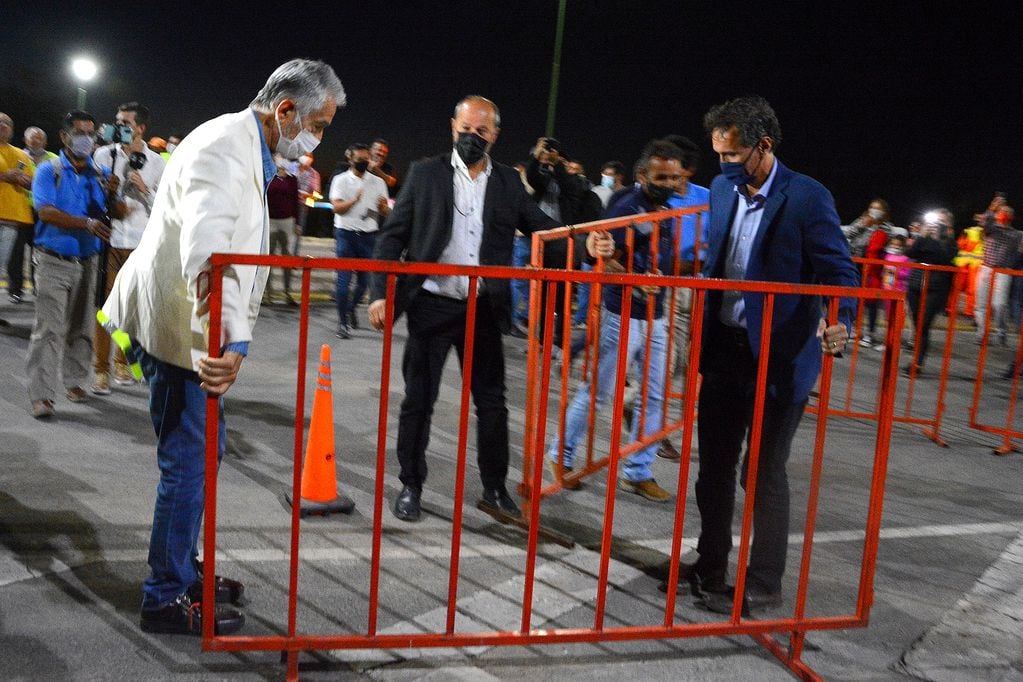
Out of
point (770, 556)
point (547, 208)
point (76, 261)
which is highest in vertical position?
point (547, 208)

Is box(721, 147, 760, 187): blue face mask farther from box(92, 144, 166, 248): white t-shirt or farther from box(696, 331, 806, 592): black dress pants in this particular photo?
box(92, 144, 166, 248): white t-shirt

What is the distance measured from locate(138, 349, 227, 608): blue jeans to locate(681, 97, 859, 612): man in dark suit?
2.01 m

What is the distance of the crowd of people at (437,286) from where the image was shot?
3.15 meters

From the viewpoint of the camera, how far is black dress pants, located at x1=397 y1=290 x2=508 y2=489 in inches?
187

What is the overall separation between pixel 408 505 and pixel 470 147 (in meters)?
1.84

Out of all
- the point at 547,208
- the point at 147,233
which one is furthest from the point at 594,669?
the point at 547,208

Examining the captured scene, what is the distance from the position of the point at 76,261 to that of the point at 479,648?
14.9ft

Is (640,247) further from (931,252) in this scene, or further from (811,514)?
(931,252)

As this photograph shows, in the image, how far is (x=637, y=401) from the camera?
5.61 metres

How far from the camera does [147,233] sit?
3270 mm

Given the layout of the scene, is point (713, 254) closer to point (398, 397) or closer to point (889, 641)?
point (889, 641)

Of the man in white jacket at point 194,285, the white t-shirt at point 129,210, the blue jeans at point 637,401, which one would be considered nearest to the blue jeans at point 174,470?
the man in white jacket at point 194,285

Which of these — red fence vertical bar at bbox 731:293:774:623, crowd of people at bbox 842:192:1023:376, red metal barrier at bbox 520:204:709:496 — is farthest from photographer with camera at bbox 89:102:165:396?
crowd of people at bbox 842:192:1023:376

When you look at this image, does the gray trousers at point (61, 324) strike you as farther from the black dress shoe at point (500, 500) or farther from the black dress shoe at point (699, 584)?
the black dress shoe at point (699, 584)
